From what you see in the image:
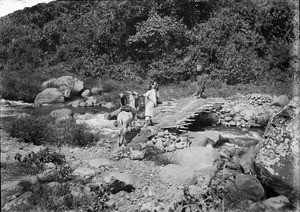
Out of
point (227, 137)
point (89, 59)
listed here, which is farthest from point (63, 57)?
point (227, 137)

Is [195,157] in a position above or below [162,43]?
below

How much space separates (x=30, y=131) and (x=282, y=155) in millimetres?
6643

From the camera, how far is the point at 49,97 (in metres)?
16.1

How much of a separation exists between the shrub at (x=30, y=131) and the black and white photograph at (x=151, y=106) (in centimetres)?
3

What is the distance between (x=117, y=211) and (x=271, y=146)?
3.62 metres

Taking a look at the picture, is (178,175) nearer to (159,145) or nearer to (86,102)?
(159,145)

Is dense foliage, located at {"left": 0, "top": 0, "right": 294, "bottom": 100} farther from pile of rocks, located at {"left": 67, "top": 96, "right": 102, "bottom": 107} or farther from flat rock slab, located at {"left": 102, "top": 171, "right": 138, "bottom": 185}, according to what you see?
flat rock slab, located at {"left": 102, "top": 171, "right": 138, "bottom": 185}

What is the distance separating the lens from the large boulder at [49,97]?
15984 millimetres

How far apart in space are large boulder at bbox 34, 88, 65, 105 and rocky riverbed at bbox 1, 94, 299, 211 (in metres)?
7.24

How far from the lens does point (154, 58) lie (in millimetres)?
21578

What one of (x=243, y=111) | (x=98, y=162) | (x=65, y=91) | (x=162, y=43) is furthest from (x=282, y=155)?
(x=162, y=43)

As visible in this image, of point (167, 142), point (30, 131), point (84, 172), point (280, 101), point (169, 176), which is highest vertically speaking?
point (30, 131)

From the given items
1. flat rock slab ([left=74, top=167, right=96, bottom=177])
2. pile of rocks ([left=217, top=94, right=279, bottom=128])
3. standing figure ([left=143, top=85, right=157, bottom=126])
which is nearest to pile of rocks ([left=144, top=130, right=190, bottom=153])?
standing figure ([left=143, top=85, right=157, bottom=126])

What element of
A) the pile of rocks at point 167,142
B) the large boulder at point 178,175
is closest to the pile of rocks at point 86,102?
the pile of rocks at point 167,142
